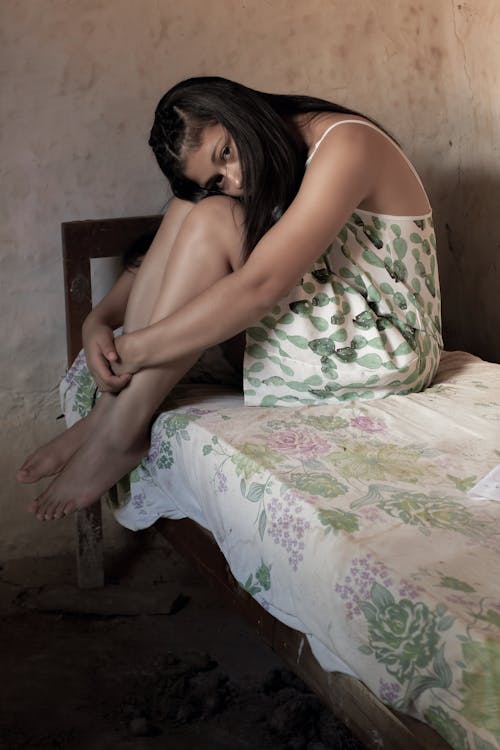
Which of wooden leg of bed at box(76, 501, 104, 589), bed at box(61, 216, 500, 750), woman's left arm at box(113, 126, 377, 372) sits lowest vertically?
wooden leg of bed at box(76, 501, 104, 589)

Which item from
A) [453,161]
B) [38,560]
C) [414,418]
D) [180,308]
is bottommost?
[38,560]

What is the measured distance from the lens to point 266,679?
80.8 inches

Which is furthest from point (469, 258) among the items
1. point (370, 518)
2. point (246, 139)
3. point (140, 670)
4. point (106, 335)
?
point (370, 518)

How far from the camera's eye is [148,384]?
195 centimetres

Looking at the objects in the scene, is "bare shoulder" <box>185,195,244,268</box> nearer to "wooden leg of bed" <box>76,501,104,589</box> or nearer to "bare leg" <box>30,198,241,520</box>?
"bare leg" <box>30,198,241,520</box>

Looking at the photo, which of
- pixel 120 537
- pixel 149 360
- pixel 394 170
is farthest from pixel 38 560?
pixel 394 170

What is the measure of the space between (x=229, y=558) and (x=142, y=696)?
0.56 meters

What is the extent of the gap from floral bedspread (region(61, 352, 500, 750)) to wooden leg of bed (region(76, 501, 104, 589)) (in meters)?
0.35

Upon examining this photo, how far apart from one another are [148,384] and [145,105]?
0.91 meters

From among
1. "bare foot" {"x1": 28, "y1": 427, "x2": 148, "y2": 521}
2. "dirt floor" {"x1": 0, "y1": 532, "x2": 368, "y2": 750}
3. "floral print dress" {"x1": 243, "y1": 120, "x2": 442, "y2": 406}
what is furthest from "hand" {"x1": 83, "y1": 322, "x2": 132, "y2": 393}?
"dirt floor" {"x1": 0, "y1": 532, "x2": 368, "y2": 750}

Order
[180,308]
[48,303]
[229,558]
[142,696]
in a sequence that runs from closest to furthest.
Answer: [229,558] < [180,308] < [142,696] < [48,303]

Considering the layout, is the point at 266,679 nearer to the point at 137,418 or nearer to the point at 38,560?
the point at 137,418

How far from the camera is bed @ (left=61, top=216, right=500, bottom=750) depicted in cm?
112

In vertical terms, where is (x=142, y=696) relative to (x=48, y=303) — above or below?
below
